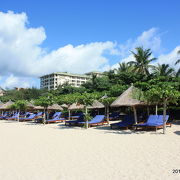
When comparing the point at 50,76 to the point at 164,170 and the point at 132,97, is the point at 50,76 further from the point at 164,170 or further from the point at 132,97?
the point at 164,170

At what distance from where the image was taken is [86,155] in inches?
262

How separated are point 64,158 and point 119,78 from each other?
2894 cm

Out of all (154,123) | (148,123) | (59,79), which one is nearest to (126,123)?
Answer: (148,123)

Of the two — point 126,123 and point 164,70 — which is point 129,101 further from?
point 164,70

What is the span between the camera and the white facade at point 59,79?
11338 cm

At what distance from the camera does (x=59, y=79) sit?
4483 inches

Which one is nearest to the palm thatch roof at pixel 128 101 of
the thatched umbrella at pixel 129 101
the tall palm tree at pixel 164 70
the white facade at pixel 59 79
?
the thatched umbrella at pixel 129 101

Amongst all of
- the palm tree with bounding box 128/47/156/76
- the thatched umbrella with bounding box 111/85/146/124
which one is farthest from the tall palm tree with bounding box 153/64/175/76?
the thatched umbrella with bounding box 111/85/146/124

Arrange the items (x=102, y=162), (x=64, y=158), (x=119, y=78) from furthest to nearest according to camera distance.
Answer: (x=119, y=78), (x=64, y=158), (x=102, y=162)

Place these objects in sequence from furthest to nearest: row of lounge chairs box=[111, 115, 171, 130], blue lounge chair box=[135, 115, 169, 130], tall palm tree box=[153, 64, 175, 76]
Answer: tall palm tree box=[153, 64, 175, 76] → row of lounge chairs box=[111, 115, 171, 130] → blue lounge chair box=[135, 115, 169, 130]

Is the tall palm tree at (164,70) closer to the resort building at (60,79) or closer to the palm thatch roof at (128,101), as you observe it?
the palm thatch roof at (128,101)

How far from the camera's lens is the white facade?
372 ft

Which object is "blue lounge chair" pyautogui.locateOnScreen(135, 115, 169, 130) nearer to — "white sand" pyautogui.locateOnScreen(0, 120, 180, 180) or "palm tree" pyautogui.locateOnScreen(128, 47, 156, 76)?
"white sand" pyautogui.locateOnScreen(0, 120, 180, 180)

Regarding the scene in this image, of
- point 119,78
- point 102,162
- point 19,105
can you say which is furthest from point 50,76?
point 102,162
